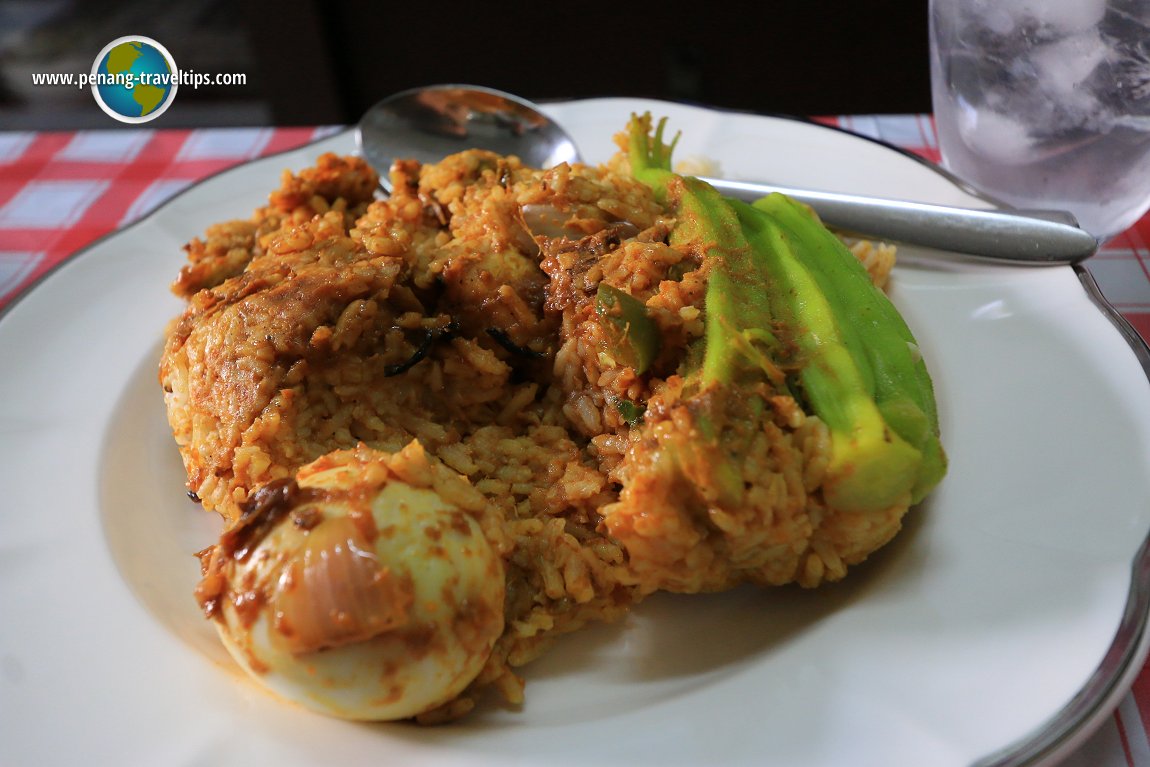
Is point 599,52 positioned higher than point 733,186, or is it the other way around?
point 733,186

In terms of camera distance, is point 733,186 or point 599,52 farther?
point 599,52

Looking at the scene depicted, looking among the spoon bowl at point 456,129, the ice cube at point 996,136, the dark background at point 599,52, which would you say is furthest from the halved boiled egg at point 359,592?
the dark background at point 599,52

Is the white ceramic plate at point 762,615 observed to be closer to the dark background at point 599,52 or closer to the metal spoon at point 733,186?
the metal spoon at point 733,186

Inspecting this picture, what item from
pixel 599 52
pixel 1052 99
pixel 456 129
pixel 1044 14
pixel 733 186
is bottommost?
pixel 599 52

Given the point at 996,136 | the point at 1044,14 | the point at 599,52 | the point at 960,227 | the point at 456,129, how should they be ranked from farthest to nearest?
the point at 599,52, the point at 456,129, the point at 996,136, the point at 1044,14, the point at 960,227

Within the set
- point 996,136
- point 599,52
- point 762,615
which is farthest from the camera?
point 599,52

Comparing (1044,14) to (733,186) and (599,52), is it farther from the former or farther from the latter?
(599,52)

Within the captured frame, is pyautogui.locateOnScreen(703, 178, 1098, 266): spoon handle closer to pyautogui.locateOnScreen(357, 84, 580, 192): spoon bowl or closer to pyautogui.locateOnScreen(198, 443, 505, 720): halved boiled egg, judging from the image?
pyautogui.locateOnScreen(357, 84, 580, 192): spoon bowl

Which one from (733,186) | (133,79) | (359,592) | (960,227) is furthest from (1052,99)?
(133,79)
